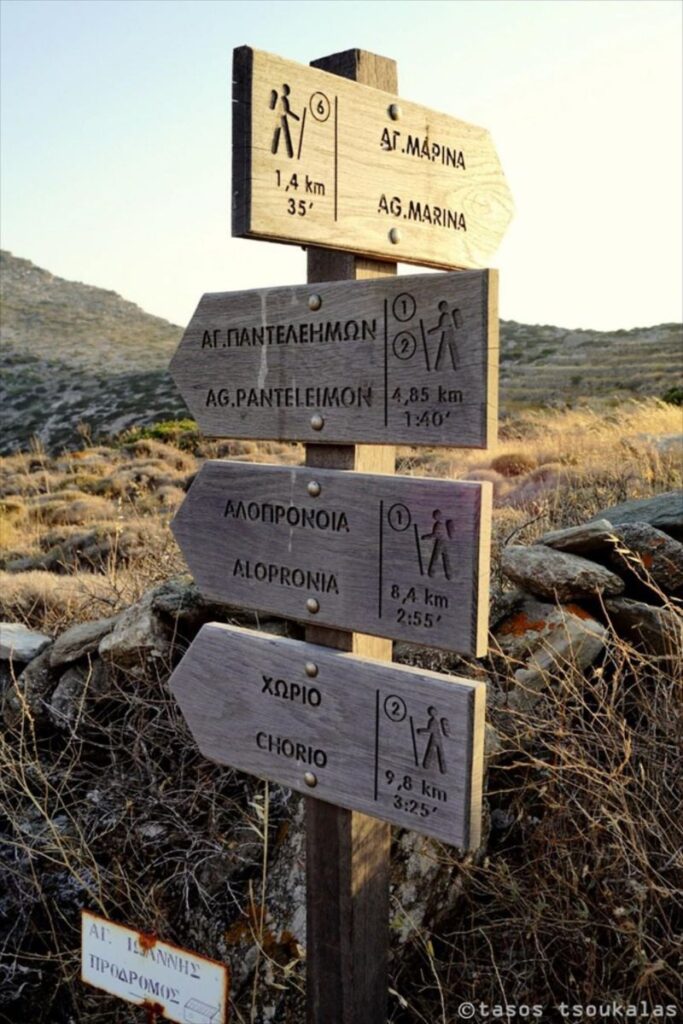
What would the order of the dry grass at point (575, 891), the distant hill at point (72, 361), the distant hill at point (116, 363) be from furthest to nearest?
the distant hill at point (116, 363), the distant hill at point (72, 361), the dry grass at point (575, 891)

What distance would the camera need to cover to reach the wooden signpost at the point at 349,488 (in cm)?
242

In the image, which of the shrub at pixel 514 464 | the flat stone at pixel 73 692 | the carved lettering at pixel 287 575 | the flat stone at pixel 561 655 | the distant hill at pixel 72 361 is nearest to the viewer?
the carved lettering at pixel 287 575

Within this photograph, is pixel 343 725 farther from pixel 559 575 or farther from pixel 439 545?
pixel 559 575

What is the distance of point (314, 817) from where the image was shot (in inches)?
111

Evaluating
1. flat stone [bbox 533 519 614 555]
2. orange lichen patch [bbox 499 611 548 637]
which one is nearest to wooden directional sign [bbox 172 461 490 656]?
orange lichen patch [bbox 499 611 548 637]

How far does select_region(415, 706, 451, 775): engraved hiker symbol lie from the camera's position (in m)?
2.45

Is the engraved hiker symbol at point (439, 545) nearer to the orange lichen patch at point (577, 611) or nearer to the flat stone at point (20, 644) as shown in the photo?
the orange lichen patch at point (577, 611)

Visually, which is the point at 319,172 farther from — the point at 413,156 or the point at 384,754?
the point at 384,754

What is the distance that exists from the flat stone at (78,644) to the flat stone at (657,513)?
8.12 feet

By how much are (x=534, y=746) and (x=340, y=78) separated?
2.41 metres

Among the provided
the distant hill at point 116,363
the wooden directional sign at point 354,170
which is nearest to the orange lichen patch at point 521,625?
the wooden directional sign at point 354,170

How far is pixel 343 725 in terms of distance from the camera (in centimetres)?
265

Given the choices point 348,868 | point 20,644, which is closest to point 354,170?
point 348,868

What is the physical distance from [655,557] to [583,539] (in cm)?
34
